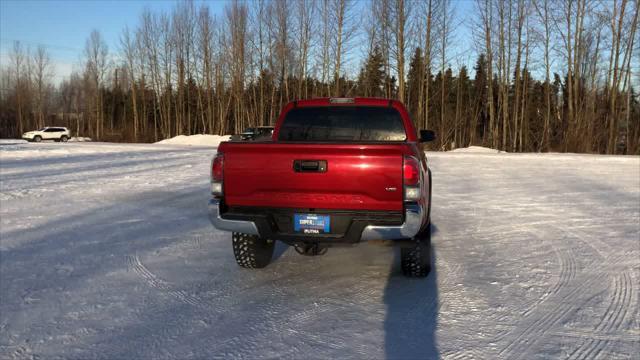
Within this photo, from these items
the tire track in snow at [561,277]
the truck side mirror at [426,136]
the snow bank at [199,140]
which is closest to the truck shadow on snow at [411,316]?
the tire track in snow at [561,277]

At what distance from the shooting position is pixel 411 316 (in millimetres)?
3850

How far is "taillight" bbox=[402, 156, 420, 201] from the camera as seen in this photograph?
387 cm

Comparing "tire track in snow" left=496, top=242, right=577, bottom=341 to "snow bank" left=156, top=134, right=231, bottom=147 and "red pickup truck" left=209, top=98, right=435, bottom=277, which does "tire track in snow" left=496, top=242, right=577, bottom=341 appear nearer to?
"red pickup truck" left=209, top=98, right=435, bottom=277

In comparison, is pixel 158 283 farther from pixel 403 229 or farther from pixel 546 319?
pixel 546 319

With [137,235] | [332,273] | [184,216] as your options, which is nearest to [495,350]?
[332,273]

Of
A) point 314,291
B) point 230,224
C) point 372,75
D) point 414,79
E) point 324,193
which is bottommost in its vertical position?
point 314,291

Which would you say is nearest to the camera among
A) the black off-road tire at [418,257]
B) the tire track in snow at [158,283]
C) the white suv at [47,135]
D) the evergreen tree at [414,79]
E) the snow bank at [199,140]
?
the tire track in snow at [158,283]

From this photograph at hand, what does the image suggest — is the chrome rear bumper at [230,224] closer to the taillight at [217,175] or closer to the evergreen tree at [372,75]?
the taillight at [217,175]

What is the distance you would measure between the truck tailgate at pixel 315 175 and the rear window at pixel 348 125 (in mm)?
1219

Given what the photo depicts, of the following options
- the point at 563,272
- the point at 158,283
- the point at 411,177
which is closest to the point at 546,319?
the point at 563,272

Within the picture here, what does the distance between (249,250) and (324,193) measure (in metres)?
1.45

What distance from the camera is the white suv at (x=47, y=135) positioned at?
151 feet

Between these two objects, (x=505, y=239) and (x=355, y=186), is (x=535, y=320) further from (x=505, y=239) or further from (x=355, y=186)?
(x=505, y=239)

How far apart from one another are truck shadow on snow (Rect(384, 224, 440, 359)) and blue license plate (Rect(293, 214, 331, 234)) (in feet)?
3.08
